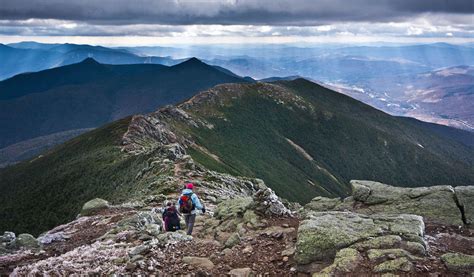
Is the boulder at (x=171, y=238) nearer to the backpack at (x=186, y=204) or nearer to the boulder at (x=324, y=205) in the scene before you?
the backpack at (x=186, y=204)

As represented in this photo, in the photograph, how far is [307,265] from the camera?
68.1 feet

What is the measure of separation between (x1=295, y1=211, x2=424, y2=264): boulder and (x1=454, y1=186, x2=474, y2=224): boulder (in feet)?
24.9

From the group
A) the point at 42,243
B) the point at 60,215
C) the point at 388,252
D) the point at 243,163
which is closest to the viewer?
the point at 388,252

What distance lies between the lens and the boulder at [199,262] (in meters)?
21.4

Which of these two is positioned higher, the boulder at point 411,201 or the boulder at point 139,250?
the boulder at point 139,250

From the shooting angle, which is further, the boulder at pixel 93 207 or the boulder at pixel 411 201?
the boulder at pixel 93 207

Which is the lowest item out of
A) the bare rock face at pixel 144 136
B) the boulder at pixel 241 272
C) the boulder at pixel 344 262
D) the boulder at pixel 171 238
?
the bare rock face at pixel 144 136

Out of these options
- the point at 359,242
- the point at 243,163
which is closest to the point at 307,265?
the point at 359,242

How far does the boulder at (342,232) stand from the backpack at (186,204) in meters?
8.83

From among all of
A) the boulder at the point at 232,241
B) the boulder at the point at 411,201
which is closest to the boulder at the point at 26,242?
the boulder at the point at 232,241

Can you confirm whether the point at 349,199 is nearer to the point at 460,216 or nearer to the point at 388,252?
the point at 460,216

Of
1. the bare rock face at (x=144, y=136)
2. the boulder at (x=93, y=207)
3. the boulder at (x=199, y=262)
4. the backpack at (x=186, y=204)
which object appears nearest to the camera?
the boulder at (x=199, y=262)

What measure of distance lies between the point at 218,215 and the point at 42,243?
14647mm

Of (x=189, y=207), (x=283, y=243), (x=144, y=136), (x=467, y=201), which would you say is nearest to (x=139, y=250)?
(x=189, y=207)
